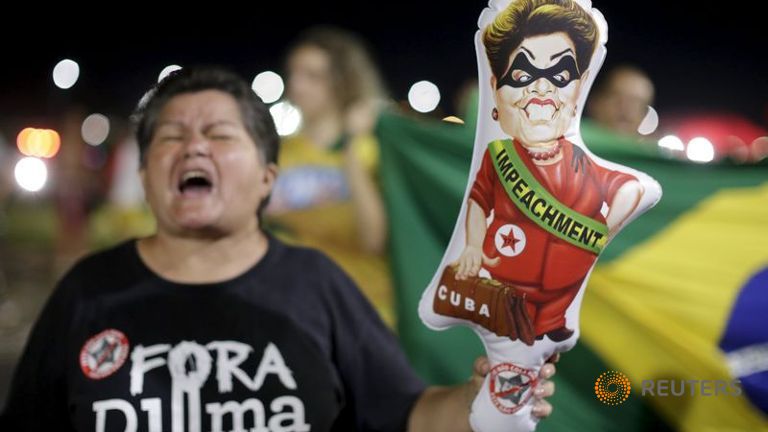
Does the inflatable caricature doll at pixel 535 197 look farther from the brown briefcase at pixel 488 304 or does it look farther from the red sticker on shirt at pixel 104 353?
the red sticker on shirt at pixel 104 353

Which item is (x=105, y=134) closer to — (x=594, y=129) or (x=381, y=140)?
(x=381, y=140)

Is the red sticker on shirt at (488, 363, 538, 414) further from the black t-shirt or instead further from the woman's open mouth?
the woman's open mouth

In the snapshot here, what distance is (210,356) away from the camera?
1.57 m

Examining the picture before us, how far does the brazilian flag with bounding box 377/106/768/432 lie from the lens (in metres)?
1.97

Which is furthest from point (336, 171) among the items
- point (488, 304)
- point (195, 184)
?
point (488, 304)

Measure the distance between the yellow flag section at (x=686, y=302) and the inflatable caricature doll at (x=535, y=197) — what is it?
30.0 inches

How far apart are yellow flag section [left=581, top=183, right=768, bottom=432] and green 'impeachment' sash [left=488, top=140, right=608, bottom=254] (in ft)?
2.65

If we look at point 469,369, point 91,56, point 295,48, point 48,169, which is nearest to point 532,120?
point 469,369

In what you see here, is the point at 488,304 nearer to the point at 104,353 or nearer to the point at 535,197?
the point at 535,197

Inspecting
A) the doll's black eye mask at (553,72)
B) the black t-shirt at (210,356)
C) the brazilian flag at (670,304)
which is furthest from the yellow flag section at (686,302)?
the doll's black eye mask at (553,72)

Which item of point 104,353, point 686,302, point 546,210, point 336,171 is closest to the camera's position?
point 546,210

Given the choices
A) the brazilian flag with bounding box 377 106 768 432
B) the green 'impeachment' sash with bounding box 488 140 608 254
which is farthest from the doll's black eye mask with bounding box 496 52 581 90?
the brazilian flag with bounding box 377 106 768 432

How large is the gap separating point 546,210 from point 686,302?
0.91 metres

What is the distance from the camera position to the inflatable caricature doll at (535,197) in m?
1.37
